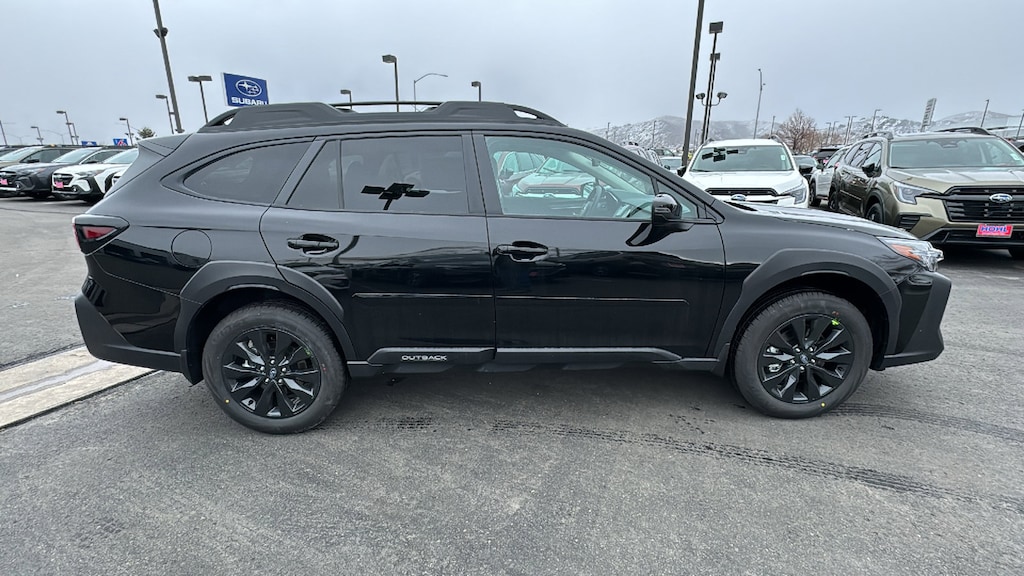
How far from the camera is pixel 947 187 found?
6410 millimetres

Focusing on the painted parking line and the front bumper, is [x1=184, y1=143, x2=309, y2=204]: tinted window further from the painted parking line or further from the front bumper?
the front bumper

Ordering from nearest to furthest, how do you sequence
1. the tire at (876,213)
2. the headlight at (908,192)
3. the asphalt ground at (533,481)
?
1. the asphalt ground at (533,481)
2. the headlight at (908,192)
3. the tire at (876,213)

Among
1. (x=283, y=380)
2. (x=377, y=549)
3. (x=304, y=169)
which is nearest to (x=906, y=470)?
(x=377, y=549)

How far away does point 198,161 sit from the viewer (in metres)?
2.95

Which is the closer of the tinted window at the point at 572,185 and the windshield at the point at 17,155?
the tinted window at the point at 572,185

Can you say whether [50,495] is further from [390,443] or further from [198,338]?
[390,443]

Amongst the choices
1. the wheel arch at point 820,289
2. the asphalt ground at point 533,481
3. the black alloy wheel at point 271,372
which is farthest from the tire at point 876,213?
the black alloy wheel at point 271,372

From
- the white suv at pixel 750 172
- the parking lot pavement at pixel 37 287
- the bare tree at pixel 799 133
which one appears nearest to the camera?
the parking lot pavement at pixel 37 287

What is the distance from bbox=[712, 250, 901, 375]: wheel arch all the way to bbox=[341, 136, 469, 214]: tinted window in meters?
1.61

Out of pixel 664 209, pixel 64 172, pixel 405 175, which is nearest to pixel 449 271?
pixel 405 175

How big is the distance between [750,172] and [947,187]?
263cm

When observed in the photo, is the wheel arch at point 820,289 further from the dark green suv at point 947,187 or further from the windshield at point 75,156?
the windshield at point 75,156

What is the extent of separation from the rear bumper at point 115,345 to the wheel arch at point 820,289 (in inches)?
120

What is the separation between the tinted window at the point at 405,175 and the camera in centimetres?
286
